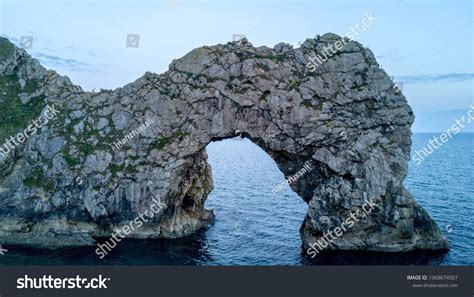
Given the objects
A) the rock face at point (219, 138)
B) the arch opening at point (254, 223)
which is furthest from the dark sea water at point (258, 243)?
the rock face at point (219, 138)

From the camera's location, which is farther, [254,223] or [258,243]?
[254,223]

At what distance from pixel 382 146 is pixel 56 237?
136 feet

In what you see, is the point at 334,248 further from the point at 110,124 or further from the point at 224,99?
the point at 110,124

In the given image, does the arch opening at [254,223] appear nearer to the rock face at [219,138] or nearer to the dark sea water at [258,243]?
the dark sea water at [258,243]

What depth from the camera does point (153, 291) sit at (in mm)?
27406

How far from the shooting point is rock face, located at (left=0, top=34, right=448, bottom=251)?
48281mm

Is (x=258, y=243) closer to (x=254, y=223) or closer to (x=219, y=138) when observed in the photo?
(x=254, y=223)

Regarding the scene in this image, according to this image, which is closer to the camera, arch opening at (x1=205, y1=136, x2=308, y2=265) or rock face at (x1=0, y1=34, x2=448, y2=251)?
arch opening at (x1=205, y1=136, x2=308, y2=265)

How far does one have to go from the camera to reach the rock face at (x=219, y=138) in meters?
48.3

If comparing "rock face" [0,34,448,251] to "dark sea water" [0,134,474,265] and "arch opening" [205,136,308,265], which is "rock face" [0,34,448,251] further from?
"arch opening" [205,136,308,265]

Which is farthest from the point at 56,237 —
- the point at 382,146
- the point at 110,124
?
the point at 382,146

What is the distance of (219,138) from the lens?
53.2 meters

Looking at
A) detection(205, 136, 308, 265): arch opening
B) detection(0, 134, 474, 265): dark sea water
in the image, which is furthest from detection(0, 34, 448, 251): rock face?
detection(205, 136, 308, 265): arch opening

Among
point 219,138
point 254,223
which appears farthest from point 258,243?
point 219,138
